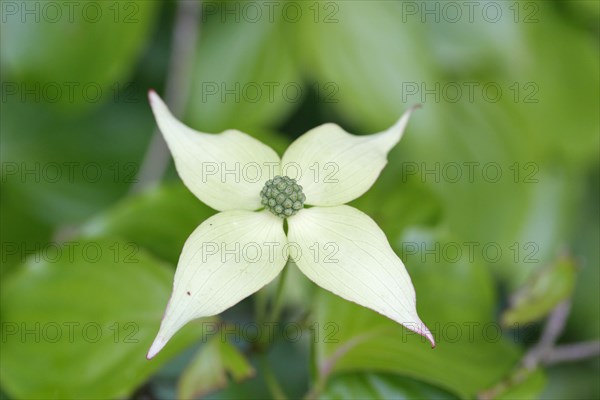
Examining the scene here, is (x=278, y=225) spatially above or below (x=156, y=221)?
above

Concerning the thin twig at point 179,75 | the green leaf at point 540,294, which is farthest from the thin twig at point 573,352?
the thin twig at point 179,75

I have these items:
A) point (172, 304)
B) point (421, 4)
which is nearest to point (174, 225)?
point (172, 304)

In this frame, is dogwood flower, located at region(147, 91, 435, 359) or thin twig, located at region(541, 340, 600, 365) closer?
dogwood flower, located at region(147, 91, 435, 359)

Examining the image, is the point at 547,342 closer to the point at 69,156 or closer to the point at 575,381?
the point at 575,381

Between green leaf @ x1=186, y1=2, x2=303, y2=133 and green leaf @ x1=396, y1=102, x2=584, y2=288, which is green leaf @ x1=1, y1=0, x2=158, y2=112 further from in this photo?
green leaf @ x1=396, y1=102, x2=584, y2=288

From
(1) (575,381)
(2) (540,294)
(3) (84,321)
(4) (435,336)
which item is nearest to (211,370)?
(3) (84,321)

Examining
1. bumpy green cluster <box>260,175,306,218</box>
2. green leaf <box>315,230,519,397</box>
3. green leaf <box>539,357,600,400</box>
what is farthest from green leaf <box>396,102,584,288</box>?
bumpy green cluster <box>260,175,306,218</box>

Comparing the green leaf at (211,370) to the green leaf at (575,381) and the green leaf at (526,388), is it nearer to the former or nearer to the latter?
the green leaf at (526,388)
